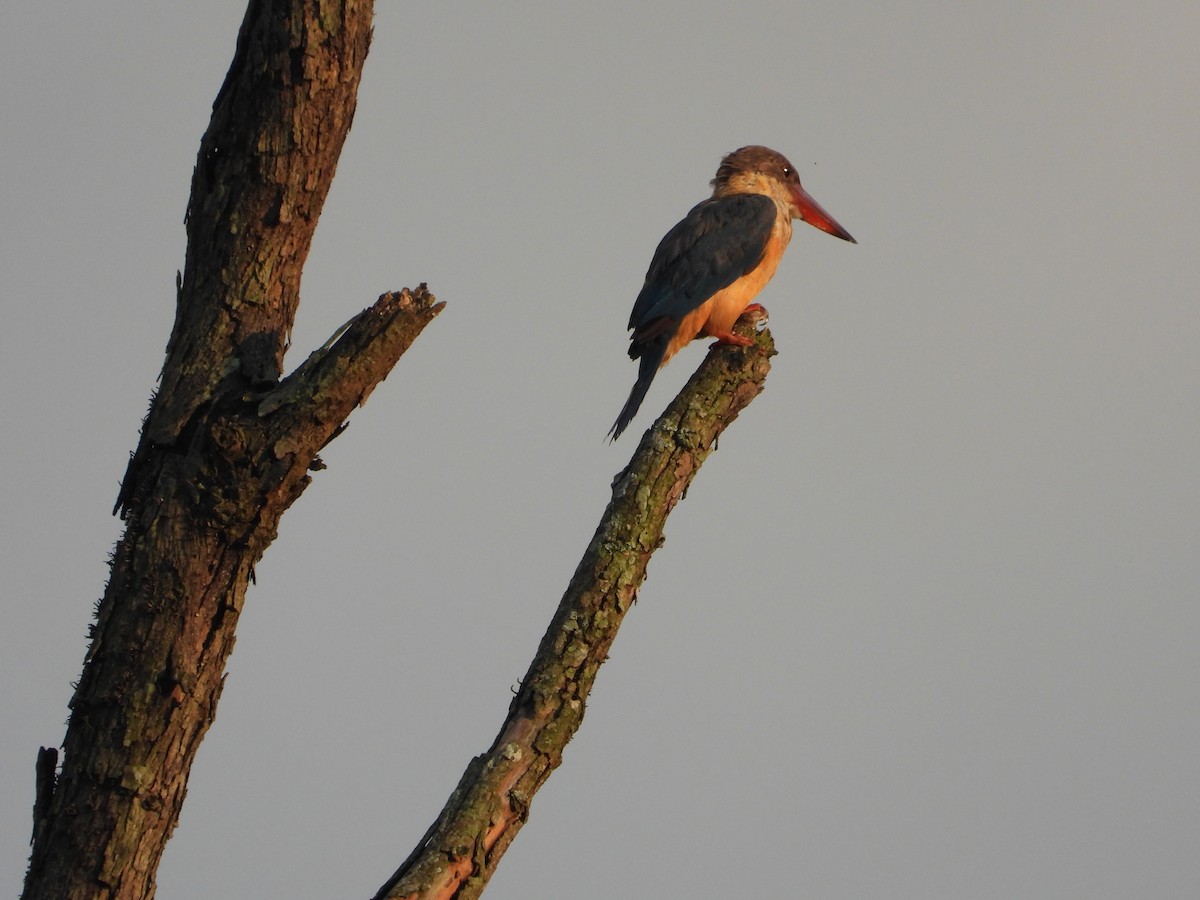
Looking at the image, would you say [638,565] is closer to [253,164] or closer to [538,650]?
[538,650]

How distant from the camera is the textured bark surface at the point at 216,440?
3650mm

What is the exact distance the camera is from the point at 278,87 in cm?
415

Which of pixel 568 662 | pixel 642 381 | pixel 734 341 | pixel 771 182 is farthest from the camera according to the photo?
pixel 771 182

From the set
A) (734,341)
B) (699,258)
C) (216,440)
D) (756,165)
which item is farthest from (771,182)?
(216,440)

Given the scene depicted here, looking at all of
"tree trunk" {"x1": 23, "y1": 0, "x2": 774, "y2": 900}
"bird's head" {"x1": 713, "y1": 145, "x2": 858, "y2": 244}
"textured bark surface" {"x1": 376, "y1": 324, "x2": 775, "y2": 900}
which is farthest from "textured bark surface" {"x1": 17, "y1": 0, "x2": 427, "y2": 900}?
"bird's head" {"x1": 713, "y1": 145, "x2": 858, "y2": 244}

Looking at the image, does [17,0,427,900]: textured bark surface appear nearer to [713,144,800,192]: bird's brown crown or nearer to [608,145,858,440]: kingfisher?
[608,145,858,440]: kingfisher

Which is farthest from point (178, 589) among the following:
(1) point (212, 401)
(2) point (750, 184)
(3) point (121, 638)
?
(2) point (750, 184)

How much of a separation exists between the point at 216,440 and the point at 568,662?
1.23 m

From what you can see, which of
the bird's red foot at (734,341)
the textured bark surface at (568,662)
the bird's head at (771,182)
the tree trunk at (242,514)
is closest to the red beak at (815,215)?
the bird's head at (771,182)

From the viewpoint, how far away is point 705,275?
7461 millimetres

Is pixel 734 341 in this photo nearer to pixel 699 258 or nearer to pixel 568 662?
pixel 568 662

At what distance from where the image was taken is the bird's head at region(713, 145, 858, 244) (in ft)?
29.8

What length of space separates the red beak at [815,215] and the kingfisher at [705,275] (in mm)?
288

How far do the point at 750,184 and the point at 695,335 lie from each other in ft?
6.70
